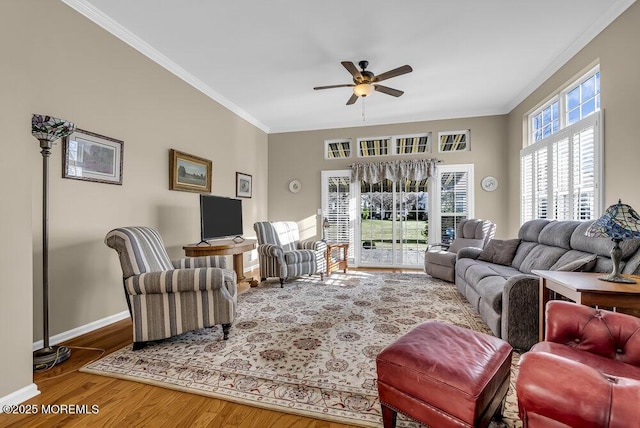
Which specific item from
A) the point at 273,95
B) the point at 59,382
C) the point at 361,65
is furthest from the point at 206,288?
the point at 273,95

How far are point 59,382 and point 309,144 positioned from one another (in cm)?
557

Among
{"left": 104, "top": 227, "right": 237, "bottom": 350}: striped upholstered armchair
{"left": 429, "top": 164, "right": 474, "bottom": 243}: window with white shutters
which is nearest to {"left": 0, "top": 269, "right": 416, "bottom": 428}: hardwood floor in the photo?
{"left": 104, "top": 227, "right": 237, "bottom": 350}: striped upholstered armchair

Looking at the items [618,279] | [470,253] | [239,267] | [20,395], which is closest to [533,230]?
[470,253]

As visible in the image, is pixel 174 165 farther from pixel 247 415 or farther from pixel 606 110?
pixel 606 110

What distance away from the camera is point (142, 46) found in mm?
3346

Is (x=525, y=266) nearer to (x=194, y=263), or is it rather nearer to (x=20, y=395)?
(x=194, y=263)

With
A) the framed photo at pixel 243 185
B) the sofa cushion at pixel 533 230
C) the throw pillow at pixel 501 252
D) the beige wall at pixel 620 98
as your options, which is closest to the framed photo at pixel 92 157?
the framed photo at pixel 243 185

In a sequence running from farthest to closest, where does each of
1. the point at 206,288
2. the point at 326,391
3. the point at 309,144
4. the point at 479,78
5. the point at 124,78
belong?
1. the point at 309,144
2. the point at 479,78
3. the point at 124,78
4. the point at 206,288
5. the point at 326,391

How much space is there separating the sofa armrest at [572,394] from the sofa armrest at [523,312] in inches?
59.9

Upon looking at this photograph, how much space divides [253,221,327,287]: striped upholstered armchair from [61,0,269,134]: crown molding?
86.3 inches

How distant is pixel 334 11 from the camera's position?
9.33ft

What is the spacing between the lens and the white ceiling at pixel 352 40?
9.16ft

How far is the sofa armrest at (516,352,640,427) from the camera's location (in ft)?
2.57

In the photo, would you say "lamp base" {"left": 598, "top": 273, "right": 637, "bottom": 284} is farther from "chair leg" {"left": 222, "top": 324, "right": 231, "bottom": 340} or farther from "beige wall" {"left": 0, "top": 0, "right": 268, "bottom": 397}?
"beige wall" {"left": 0, "top": 0, "right": 268, "bottom": 397}
